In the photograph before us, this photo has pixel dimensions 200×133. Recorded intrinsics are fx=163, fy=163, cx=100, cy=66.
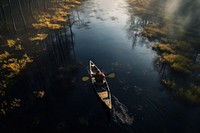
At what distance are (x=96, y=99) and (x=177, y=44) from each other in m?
21.2

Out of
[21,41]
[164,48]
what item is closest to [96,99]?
[164,48]

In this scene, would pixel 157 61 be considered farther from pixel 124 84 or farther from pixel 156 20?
pixel 156 20

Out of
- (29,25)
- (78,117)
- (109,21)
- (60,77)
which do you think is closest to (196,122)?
(78,117)

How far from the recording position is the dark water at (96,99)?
1506 centimetres

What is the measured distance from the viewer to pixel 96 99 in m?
18.2

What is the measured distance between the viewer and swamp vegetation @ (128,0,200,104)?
20750 millimetres

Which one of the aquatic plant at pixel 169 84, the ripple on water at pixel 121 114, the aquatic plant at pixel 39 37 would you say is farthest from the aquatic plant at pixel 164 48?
the aquatic plant at pixel 39 37

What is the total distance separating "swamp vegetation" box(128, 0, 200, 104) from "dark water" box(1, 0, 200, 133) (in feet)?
4.78

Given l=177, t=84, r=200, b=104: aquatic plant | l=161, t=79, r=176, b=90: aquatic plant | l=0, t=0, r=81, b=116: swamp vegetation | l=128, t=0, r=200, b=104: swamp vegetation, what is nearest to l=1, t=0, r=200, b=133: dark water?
l=161, t=79, r=176, b=90: aquatic plant

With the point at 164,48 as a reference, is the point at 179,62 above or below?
below

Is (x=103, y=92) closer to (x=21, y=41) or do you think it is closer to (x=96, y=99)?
(x=96, y=99)

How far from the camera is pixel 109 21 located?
151ft

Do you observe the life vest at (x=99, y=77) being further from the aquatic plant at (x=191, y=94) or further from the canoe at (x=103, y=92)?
the aquatic plant at (x=191, y=94)

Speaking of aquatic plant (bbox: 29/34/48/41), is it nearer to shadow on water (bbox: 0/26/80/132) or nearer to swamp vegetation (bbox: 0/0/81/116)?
swamp vegetation (bbox: 0/0/81/116)
